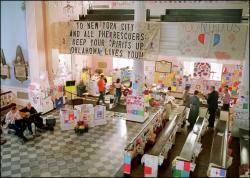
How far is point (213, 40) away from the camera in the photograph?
969 centimetres

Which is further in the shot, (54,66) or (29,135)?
(54,66)

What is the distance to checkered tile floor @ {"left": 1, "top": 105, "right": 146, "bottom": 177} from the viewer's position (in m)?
7.61

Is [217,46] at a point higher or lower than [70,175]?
higher

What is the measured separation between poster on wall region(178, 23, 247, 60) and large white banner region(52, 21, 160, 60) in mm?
1094

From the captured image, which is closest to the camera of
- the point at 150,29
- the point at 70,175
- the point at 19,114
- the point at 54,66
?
the point at 70,175

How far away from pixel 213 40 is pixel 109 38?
4.14 metres

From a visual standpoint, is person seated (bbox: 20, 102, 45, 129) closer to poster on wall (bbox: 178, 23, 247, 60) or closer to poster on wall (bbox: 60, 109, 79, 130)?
poster on wall (bbox: 60, 109, 79, 130)

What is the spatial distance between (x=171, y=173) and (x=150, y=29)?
551 centimetres

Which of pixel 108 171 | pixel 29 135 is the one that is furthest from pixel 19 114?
pixel 108 171

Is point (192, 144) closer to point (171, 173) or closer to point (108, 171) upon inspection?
point (171, 173)

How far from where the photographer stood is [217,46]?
9664 millimetres

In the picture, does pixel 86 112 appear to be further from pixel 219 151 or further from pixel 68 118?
pixel 219 151

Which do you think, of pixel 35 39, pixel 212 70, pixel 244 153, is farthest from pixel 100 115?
pixel 212 70

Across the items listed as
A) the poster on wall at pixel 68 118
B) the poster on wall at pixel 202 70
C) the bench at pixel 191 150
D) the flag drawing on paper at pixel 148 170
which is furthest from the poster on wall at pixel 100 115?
the poster on wall at pixel 202 70
